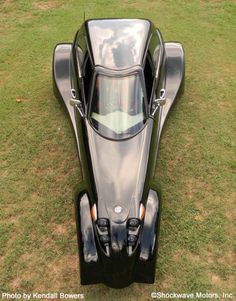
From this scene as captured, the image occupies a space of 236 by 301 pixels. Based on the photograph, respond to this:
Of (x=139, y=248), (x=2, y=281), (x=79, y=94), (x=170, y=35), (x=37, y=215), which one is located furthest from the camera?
(x=170, y=35)

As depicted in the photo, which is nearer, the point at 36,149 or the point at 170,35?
the point at 36,149

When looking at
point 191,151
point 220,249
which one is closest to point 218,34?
point 191,151

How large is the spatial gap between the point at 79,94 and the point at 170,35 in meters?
4.38

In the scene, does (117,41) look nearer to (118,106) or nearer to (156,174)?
(118,106)

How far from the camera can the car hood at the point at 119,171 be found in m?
4.97

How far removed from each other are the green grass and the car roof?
5.26 feet

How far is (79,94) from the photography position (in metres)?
6.32

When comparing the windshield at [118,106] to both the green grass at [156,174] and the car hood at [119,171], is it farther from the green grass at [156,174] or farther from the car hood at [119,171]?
the green grass at [156,174]

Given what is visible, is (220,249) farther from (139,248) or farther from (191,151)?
(191,151)

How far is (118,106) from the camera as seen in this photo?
5637 millimetres

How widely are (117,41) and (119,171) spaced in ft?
7.75

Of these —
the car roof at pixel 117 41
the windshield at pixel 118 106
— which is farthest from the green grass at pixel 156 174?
the car roof at pixel 117 41

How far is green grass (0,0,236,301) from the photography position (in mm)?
5188

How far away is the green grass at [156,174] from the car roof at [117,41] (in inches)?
63.1
